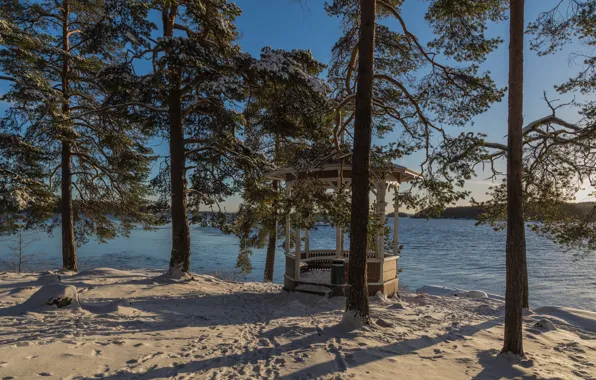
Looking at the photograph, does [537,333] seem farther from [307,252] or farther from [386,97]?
[307,252]

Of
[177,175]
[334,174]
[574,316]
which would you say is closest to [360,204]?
[334,174]

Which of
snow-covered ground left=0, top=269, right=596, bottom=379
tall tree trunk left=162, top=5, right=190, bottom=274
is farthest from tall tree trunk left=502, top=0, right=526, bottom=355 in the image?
tall tree trunk left=162, top=5, right=190, bottom=274

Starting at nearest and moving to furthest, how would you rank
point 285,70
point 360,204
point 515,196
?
point 515,196, point 360,204, point 285,70

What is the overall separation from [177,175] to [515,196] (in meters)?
8.61

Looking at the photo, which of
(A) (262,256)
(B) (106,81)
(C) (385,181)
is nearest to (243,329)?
(C) (385,181)

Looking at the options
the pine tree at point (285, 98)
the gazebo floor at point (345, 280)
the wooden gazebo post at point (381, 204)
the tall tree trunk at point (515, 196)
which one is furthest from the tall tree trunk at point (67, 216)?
the tall tree trunk at point (515, 196)

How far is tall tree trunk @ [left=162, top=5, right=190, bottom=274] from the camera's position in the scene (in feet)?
34.0

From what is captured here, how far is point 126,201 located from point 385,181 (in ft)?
30.8

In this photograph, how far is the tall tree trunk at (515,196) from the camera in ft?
17.0

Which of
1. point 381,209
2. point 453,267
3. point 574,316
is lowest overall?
point 453,267

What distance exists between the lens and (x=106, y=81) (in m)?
9.28

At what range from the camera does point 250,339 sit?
5504 millimetres

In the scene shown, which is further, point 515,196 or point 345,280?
point 345,280

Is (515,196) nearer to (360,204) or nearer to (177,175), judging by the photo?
(360,204)
